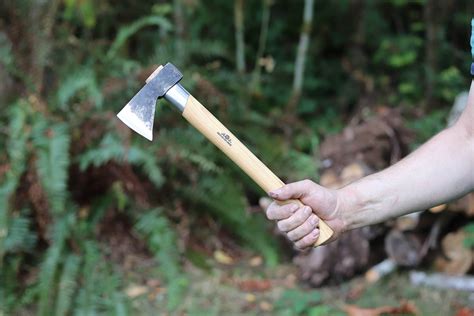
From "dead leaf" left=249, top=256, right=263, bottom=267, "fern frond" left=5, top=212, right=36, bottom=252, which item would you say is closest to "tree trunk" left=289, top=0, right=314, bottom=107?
"dead leaf" left=249, top=256, right=263, bottom=267

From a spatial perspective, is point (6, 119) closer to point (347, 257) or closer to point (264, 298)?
point (264, 298)

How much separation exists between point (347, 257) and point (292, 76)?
3.05m

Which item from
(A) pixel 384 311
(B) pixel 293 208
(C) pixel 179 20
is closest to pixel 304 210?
(B) pixel 293 208

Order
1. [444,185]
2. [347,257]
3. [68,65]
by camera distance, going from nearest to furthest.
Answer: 1. [444,185]
2. [347,257]
3. [68,65]

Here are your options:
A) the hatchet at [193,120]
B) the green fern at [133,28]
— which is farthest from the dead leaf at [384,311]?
the green fern at [133,28]

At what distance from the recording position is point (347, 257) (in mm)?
4121

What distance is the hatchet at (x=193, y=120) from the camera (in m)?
1.92

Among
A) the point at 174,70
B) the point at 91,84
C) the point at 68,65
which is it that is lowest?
the point at 174,70

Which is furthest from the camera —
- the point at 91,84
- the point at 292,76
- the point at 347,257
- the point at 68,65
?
the point at 292,76

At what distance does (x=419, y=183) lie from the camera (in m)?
1.96

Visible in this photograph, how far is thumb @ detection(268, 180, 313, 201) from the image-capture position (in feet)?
6.25

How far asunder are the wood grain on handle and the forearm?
15cm

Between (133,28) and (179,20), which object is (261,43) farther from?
(133,28)

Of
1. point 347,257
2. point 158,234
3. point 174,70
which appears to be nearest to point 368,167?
point 347,257
